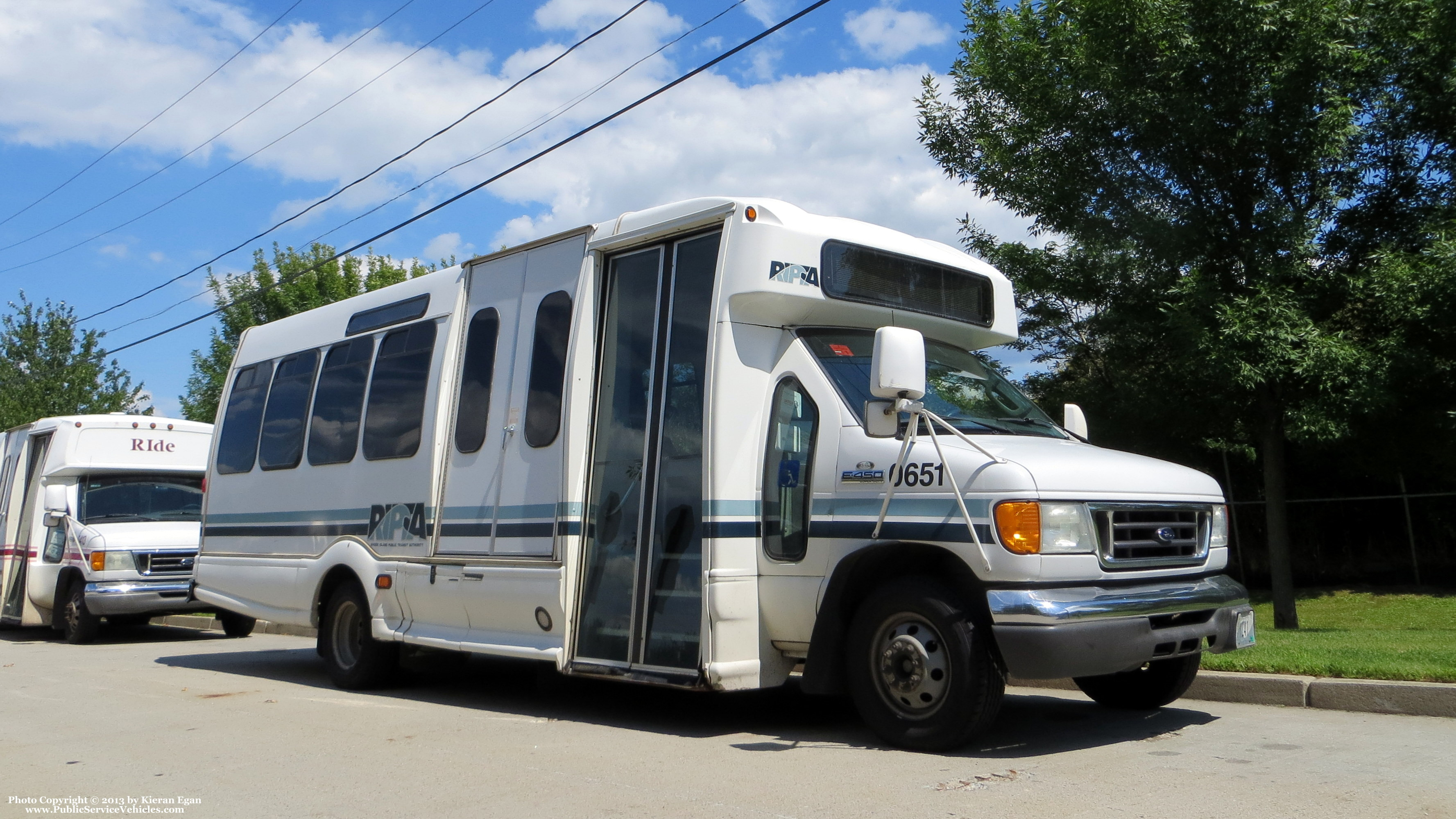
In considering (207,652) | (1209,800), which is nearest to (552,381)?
(1209,800)

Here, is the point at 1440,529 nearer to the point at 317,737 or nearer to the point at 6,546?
the point at 317,737

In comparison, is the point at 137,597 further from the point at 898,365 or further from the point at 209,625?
the point at 898,365

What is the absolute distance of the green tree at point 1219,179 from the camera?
475 inches

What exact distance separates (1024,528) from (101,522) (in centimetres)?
1318

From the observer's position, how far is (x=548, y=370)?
8.20m

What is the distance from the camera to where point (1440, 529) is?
59.3 ft

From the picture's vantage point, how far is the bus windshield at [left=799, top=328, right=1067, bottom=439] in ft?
22.6

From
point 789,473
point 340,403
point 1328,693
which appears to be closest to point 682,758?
point 789,473

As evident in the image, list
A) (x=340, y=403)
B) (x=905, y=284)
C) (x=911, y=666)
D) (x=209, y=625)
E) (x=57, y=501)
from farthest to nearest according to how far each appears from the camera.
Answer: (x=209, y=625)
(x=57, y=501)
(x=340, y=403)
(x=905, y=284)
(x=911, y=666)

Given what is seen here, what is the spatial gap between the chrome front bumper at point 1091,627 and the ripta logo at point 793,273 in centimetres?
215

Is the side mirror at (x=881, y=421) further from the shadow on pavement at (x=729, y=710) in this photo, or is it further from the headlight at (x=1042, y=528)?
the shadow on pavement at (x=729, y=710)

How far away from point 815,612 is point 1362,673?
353 cm

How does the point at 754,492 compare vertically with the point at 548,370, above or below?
below

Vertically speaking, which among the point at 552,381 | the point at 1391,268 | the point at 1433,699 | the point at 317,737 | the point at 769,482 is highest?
the point at 1391,268
